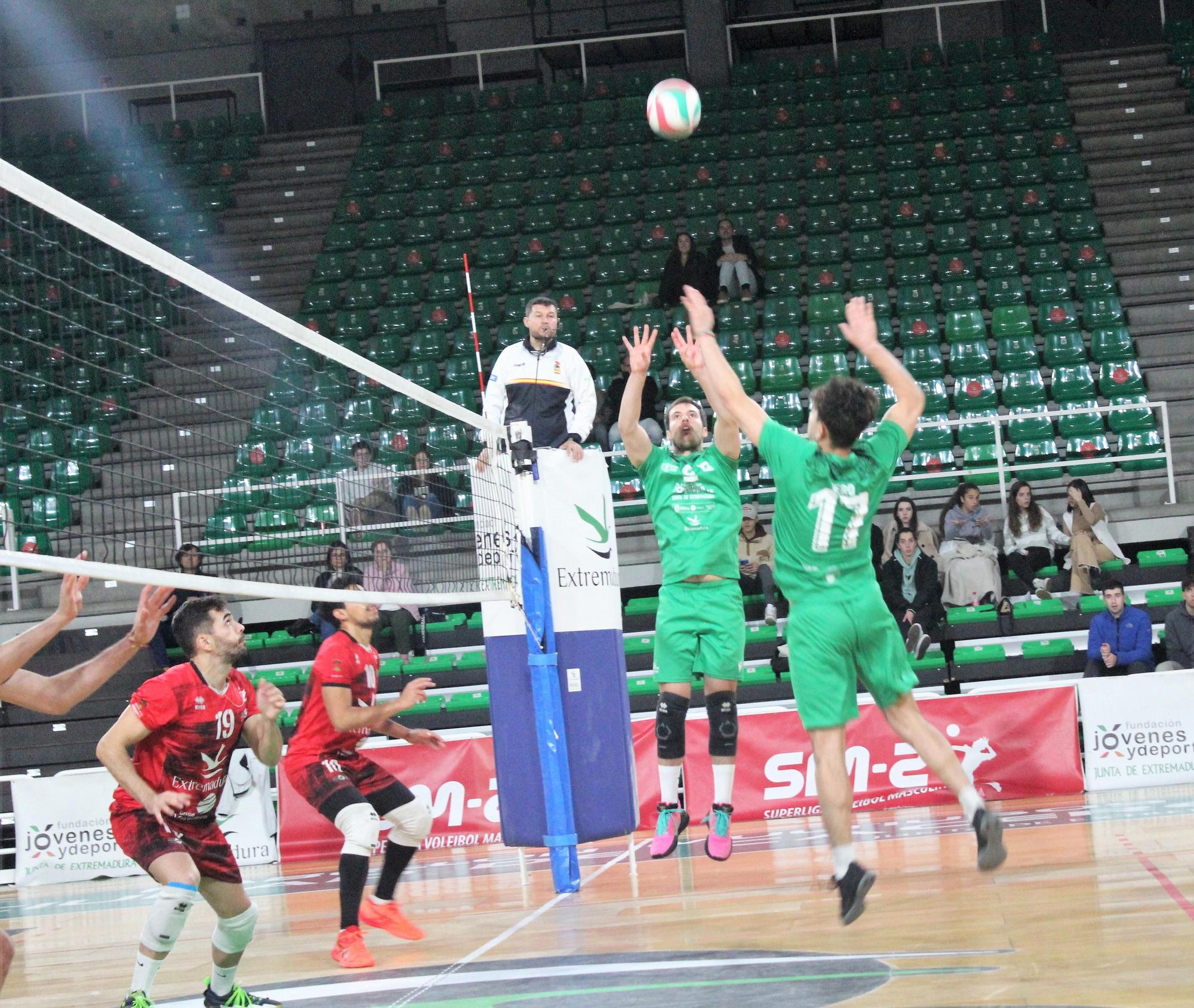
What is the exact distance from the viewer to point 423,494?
12773 mm

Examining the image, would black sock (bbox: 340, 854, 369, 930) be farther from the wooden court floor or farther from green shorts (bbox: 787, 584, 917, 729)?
green shorts (bbox: 787, 584, 917, 729)

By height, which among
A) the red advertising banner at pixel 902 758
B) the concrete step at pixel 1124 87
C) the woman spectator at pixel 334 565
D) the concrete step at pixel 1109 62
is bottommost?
the red advertising banner at pixel 902 758

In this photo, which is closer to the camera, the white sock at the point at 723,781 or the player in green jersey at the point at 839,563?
the player in green jersey at the point at 839,563

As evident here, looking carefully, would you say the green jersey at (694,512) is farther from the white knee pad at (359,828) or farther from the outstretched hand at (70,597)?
the outstretched hand at (70,597)

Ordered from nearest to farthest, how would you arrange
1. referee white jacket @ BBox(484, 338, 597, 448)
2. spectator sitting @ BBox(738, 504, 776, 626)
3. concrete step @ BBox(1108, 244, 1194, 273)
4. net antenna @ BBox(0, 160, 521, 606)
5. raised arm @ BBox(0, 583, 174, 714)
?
1. raised arm @ BBox(0, 583, 174, 714)
2. referee white jacket @ BBox(484, 338, 597, 448)
3. net antenna @ BBox(0, 160, 521, 606)
4. spectator sitting @ BBox(738, 504, 776, 626)
5. concrete step @ BBox(1108, 244, 1194, 273)

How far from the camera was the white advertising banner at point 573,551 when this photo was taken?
8.27 metres

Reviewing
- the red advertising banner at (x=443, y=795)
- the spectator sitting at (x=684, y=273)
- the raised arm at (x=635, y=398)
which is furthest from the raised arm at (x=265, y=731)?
the spectator sitting at (x=684, y=273)

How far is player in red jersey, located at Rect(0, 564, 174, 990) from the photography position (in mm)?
4734

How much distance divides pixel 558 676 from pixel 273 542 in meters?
5.16

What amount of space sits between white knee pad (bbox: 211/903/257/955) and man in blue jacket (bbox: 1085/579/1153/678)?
8545 millimetres

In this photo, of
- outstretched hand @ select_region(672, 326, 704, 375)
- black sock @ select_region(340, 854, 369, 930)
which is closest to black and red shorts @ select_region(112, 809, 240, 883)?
black sock @ select_region(340, 854, 369, 930)

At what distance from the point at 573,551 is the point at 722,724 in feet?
4.95

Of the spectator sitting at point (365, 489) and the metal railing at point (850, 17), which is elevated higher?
the metal railing at point (850, 17)

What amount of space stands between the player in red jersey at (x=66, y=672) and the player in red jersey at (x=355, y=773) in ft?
5.45
